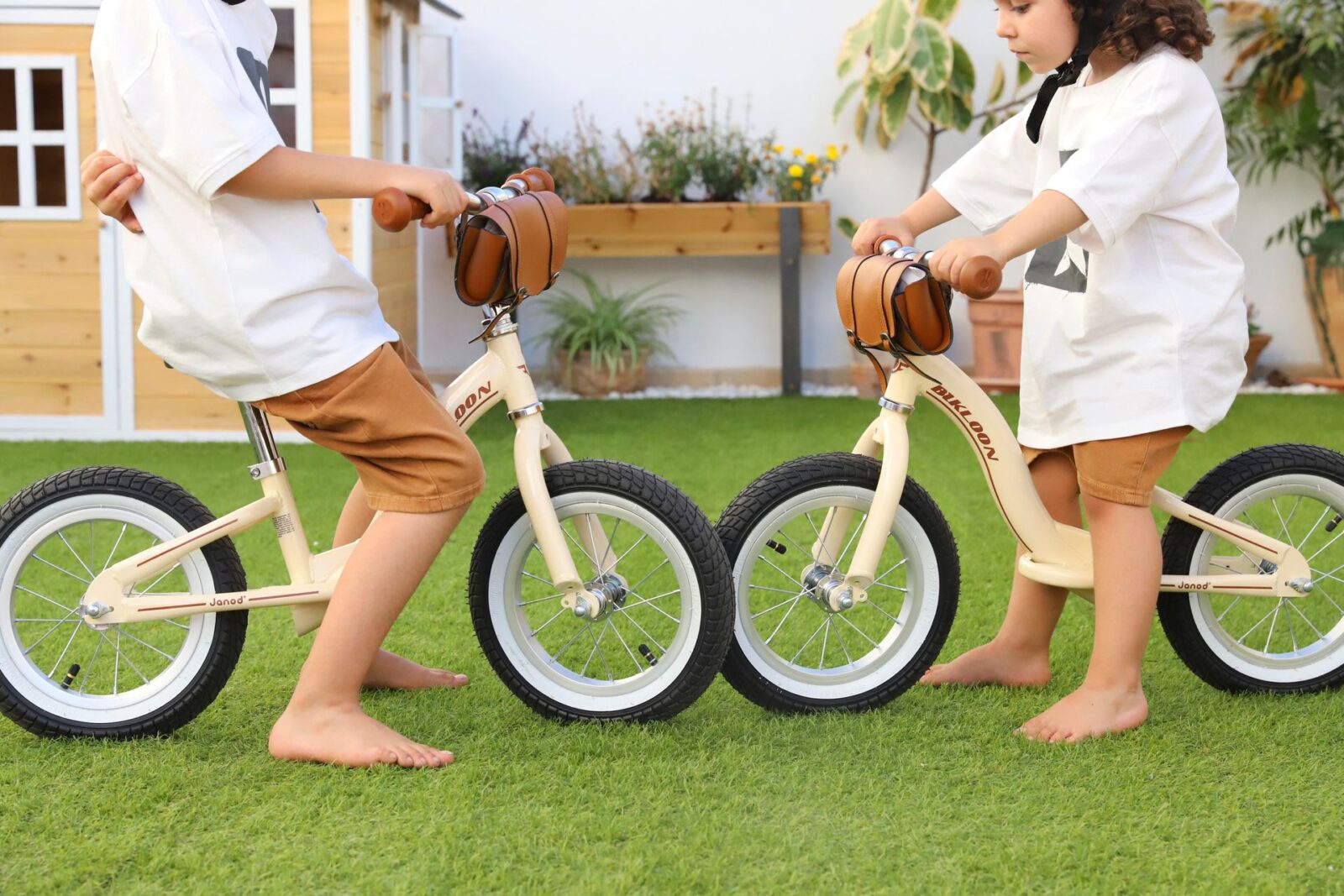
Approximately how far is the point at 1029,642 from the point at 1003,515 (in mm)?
270

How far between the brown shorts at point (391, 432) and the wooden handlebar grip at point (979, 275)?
719mm

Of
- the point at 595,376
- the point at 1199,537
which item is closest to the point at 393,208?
the point at 1199,537

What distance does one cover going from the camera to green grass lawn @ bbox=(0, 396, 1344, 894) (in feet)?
5.34

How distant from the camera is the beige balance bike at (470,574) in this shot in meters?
2.03

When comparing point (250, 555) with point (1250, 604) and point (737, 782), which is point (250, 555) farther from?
point (1250, 604)

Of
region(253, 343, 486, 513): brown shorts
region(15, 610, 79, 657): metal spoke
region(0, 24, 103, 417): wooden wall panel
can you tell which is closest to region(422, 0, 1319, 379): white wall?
region(0, 24, 103, 417): wooden wall panel

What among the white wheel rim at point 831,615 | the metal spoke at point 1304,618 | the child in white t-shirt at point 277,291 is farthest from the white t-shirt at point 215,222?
the metal spoke at point 1304,618

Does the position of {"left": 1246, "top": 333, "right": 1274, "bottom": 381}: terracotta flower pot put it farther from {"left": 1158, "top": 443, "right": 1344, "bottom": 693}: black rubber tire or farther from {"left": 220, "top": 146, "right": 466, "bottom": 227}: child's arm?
{"left": 220, "top": 146, "right": 466, "bottom": 227}: child's arm

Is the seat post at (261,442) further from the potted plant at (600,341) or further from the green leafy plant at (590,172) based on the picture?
the green leafy plant at (590,172)

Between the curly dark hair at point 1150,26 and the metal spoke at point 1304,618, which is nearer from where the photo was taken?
the curly dark hair at point 1150,26

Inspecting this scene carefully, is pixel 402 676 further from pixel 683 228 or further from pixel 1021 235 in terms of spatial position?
pixel 683 228

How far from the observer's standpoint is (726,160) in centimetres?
634

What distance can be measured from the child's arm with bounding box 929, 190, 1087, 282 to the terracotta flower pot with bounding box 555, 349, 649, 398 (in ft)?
14.6

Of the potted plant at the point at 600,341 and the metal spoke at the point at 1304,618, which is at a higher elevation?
the potted plant at the point at 600,341
